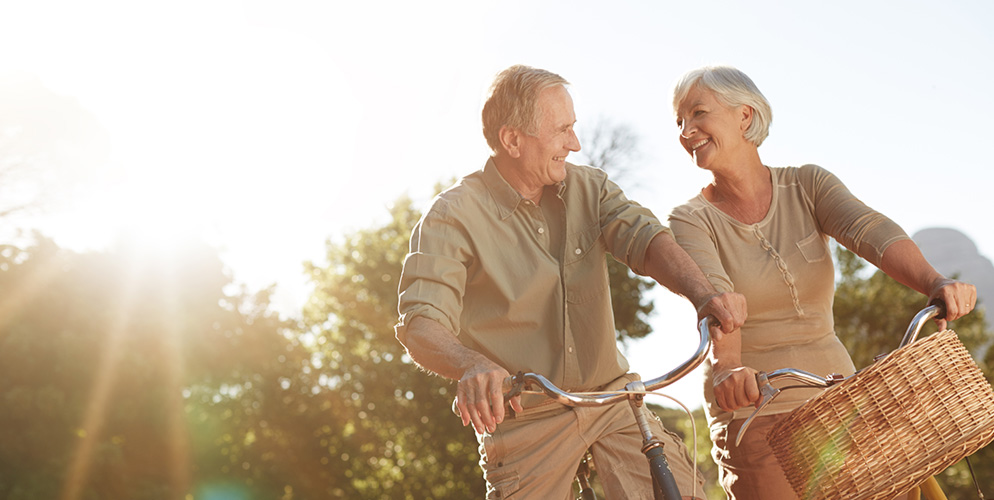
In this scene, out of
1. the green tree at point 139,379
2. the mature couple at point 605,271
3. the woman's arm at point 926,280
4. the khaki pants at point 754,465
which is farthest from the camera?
the green tree at point 139,379

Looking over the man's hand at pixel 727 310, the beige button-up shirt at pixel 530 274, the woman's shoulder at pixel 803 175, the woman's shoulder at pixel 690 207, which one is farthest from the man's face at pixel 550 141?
the woman's shoulder at pixel 803 175

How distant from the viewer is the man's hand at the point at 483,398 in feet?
7.40

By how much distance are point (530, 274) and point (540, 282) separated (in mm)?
44

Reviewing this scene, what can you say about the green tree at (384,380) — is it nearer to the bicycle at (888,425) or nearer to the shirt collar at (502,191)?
the shirt collar at (502,191)

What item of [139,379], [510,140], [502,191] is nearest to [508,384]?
[502,191]

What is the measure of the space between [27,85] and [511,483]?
3134 cm

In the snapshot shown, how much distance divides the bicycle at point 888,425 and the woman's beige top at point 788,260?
3.15ft

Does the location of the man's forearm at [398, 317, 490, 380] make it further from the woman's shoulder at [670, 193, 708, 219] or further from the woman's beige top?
the woman's shoulder at [670, 193, 708, 219]

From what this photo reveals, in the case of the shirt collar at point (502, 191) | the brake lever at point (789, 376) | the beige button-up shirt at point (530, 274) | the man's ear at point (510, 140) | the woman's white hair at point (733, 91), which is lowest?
the brake lever at point (789, 376)

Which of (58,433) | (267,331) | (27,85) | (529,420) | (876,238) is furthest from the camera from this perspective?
(267,331)

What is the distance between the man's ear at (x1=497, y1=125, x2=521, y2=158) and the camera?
10.7 ft

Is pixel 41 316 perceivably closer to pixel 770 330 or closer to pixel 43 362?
pixel 43 362

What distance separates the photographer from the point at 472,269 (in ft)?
10.4

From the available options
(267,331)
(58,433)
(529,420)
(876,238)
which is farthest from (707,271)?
(267,331)
